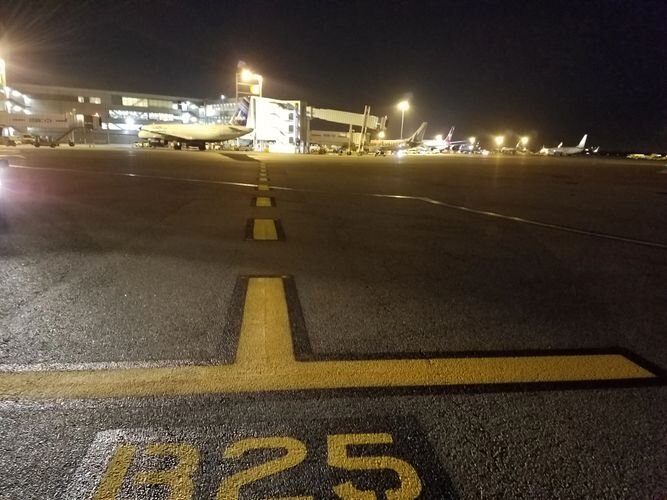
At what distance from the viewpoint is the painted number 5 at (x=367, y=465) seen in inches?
72.8

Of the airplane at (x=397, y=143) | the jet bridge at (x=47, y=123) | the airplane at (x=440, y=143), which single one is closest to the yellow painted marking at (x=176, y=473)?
the jet bridge at (x=47, y=123)

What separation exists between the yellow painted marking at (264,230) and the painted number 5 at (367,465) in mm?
4678

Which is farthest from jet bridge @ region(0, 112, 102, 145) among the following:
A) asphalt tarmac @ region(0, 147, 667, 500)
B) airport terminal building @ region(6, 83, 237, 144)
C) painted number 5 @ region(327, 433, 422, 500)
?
painted number 5 @ region(327, 433, 422, 500)

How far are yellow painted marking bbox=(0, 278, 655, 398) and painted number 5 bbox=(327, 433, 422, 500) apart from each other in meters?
0.48

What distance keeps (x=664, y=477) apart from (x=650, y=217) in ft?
34.8

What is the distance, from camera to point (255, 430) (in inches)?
86.9

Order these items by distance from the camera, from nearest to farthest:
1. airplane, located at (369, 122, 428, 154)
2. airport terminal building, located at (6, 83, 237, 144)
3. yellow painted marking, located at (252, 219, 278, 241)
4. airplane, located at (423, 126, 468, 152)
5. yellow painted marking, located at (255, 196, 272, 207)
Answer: yellow painted marking, located at (252, 219, 278, 241) → yellow painted marking, located at (255, 196, 272, 207) → airplane, located at (369, 122, 428, 154) → airport terminal building, located at (6, 83, 237, 144) → airplane, located at (423, 126, 468, 152)

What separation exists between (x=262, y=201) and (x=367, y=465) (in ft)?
30.4

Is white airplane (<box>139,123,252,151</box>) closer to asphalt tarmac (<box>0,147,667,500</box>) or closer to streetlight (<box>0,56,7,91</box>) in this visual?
streetlight (<box>0,56,7,91</box>)

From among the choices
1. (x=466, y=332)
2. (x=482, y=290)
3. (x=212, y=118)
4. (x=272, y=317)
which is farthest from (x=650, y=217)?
(x=212, y=118)

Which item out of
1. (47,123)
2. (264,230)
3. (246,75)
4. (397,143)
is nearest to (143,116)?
(47,123)

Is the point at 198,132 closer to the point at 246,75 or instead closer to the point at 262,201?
the point at 246,75

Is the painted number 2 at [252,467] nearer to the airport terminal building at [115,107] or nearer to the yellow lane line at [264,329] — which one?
the yellow lane line at [264,329]

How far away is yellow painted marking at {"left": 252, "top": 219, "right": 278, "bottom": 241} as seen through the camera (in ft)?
22.1
